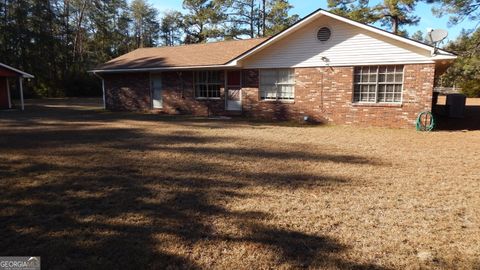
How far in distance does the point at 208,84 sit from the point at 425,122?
397 inches

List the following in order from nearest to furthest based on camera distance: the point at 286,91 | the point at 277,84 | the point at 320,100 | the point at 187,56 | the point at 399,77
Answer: the point at 399,77 < the point at 320,100 < the point at 286,91 < the point at 277,84 < the point at 187,56

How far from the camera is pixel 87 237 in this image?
12.0 ft

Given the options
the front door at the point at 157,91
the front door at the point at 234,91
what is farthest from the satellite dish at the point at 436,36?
the front door at the point at 157,91

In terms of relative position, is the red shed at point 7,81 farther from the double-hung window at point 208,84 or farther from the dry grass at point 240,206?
the dry grass at point 240,206

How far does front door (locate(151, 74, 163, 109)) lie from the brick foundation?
13.8 inches

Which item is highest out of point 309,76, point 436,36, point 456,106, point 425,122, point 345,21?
point 345,21

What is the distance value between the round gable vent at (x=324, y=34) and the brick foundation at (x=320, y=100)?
1.22 meters

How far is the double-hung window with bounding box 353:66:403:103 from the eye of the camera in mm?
12719

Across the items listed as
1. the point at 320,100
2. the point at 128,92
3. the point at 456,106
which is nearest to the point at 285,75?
the point at 320,100

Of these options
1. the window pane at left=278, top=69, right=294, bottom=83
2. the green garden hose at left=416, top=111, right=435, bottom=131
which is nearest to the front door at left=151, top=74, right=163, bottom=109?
the window pane at left=278, top=69, right=294, bottom=83

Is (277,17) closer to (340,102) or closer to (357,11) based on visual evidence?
(357,11)

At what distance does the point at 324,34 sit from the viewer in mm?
13672

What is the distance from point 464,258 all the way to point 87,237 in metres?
3.92

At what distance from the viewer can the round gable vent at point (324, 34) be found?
44.6 ft
